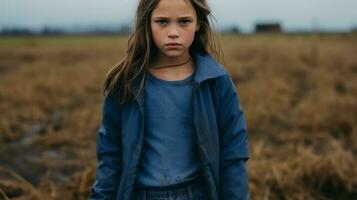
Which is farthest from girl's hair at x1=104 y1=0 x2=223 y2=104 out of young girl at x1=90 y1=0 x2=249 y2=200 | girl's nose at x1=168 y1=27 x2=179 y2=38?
girl's nose at x1=168 y1=27 x2=179 y2=38

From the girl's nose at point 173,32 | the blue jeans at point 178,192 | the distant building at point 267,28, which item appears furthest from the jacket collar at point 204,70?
the distant building at point 267,28

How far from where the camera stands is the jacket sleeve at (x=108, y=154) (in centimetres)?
161

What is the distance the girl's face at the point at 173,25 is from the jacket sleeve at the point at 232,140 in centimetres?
Answer: 19

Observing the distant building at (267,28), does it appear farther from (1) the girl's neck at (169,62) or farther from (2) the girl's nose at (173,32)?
(2) the girl's nose at (173,32)

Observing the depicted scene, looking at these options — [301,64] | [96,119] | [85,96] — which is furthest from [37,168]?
[301,64]

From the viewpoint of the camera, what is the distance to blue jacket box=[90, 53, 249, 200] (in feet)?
5.01

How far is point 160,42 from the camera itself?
1511 millimetres

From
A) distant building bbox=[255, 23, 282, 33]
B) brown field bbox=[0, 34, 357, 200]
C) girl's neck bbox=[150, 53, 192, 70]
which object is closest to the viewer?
girl's neck bbox=[150, 53, 192, 70]

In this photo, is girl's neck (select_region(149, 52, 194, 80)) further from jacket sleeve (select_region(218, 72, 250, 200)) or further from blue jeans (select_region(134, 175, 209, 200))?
blue jeans (select_region(134, 175, 209, 200))

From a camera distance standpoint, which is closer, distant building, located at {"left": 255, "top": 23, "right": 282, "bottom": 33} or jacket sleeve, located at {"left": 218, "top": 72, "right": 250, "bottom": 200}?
jacket sleeve, located at {"left": 218, "top": 72, "right": 250, "bottom": 200}

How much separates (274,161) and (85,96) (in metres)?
4.88

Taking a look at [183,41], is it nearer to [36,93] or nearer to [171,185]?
[171,185]

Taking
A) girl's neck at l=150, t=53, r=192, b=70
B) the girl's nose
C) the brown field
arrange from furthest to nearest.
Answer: the brown field → girl's neck at l=150, t=53, r=192, b=70 → the girl's nose

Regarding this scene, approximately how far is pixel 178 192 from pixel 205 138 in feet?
0.65
